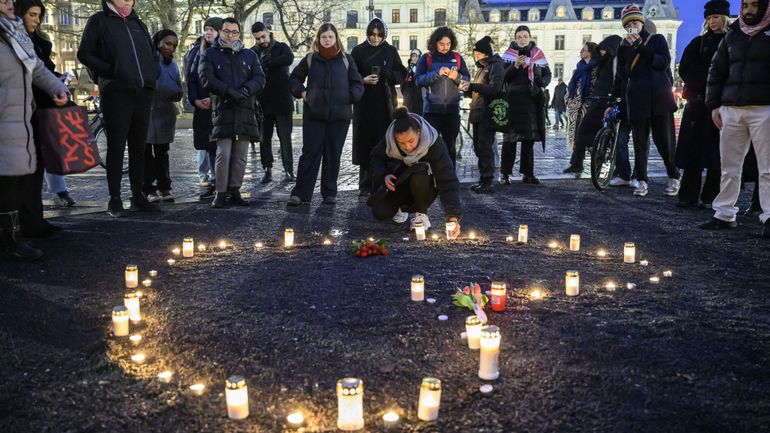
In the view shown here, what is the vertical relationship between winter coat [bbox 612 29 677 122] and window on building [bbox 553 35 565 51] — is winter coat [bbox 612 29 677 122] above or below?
below

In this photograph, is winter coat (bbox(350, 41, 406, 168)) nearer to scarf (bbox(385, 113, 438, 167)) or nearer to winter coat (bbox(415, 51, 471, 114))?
winter coat (bbox(415, 51, 471, 114))

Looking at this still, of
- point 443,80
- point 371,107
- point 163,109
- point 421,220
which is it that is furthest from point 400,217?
point 163,109

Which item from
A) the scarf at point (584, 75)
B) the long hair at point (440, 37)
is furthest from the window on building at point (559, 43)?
the long hair at point (440, 37)

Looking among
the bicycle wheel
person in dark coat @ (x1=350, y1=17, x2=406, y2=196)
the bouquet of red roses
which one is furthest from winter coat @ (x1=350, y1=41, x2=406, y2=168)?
the bouquet of red roses

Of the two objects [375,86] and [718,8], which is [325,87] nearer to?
[375,86]

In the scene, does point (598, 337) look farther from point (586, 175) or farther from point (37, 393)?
point (586, 175)

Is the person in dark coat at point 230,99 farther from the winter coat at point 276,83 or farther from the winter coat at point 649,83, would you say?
the winter coat at point 649,83

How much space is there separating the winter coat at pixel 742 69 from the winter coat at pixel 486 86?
3.12m

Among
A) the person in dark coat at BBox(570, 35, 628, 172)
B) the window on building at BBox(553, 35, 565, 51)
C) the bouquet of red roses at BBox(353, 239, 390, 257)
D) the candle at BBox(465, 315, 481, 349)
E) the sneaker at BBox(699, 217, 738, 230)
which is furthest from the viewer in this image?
the window on building at BBox(553, 35, 565, 51)

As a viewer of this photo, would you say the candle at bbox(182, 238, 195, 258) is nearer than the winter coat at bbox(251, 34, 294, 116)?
Yes

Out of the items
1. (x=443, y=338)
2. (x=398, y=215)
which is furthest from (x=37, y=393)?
(x=398, y=215)

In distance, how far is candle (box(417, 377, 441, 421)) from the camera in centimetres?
263

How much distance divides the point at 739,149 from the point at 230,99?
5.28m

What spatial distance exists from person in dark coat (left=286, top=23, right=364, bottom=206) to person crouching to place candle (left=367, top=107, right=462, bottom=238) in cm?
161
